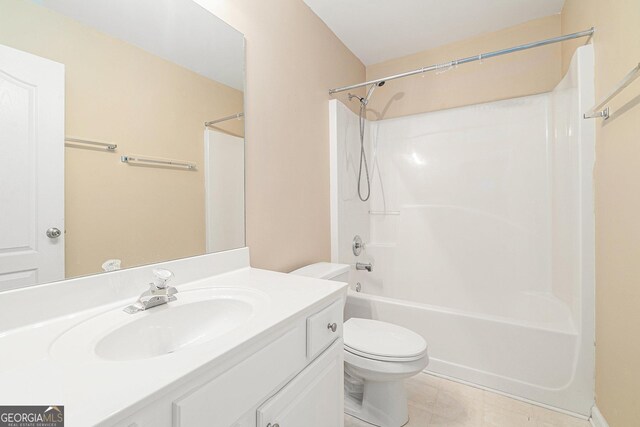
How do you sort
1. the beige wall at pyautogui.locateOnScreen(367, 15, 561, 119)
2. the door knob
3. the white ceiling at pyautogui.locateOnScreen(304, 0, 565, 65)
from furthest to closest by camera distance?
the beige wall at pyautogui.locateOnScreen(367, 15, 561, 119)
the white ceiling at pyautogui.locateOnScreen(304, 0, 565, 65)
the door knob

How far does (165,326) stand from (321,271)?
94 cm

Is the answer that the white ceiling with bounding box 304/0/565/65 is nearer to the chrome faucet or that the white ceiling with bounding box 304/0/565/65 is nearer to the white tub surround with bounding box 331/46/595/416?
the white tub surround with bounding box 331/46/595/416

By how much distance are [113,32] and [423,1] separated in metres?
1.77

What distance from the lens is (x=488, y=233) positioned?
7.18 ft

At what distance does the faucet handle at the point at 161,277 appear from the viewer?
88cm

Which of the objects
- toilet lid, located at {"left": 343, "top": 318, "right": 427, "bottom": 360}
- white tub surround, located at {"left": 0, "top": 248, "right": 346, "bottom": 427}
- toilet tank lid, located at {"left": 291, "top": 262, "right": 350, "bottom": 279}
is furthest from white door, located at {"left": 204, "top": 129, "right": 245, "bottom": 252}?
toilet lid, located at {"left": 343, "top": 318, "right": 427, "bottom": 360}

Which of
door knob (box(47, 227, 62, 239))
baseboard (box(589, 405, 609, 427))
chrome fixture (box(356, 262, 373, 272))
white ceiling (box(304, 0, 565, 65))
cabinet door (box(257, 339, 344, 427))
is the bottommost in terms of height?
baseboard (box(589, 405, 609, 427))

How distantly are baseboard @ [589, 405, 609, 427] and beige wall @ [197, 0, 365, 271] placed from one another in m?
1.60

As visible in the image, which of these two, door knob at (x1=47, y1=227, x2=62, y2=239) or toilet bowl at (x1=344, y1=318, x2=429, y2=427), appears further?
toilet bowl at (x1=344, y1=318, x2=429, y2=427)

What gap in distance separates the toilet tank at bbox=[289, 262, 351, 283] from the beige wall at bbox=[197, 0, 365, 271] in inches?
2.9

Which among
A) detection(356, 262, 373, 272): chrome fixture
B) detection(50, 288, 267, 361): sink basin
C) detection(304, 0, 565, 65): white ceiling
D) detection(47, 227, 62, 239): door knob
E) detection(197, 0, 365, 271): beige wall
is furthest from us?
detection(356, 262, 373, 272): chrome fixture

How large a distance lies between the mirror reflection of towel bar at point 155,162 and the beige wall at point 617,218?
5.60ft

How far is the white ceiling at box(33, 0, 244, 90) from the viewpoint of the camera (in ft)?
2.91

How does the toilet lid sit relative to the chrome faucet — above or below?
below
